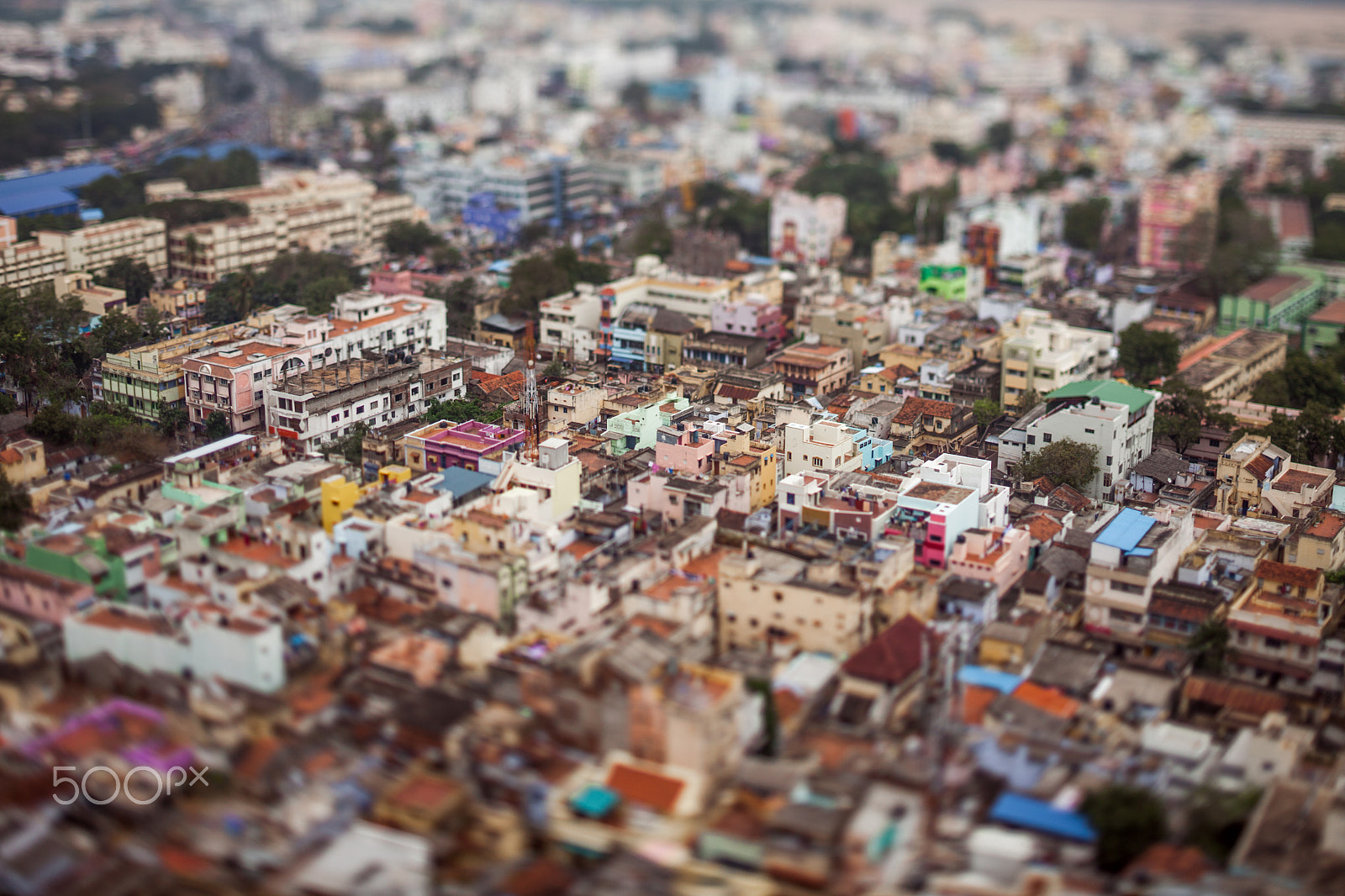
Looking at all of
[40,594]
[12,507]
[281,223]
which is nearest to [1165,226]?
[281,223]

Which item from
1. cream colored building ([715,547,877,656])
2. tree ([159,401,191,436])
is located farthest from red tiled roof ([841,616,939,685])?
tree ([159,401,191,436])

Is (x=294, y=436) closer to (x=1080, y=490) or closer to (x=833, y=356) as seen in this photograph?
(x=833, y=356)

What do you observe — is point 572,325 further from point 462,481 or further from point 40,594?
point 40,594

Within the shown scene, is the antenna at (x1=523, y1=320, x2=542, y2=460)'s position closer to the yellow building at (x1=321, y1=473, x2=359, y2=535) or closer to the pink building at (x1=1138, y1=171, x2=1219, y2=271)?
the yellow building at (x1=321, y1=473, x2=359, y2=535)

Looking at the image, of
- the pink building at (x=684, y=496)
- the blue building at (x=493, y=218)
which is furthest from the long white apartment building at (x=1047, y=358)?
the blue building at (x=493, y=218)

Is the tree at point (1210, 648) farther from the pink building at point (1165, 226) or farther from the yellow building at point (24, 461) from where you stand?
the pink building at point (1165, 226)

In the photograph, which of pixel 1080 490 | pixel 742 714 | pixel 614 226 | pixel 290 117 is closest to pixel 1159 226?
pixel 614 226
